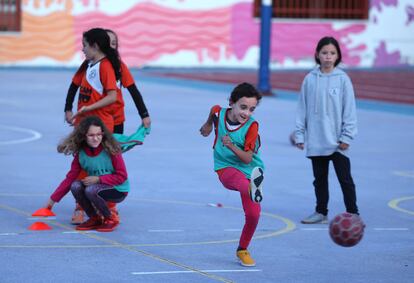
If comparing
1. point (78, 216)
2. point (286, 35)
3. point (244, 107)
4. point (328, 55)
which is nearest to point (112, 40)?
point (78, 216)

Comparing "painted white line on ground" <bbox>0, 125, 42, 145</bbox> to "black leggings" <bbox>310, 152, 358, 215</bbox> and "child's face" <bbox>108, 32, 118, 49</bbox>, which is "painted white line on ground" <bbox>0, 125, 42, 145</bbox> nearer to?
"child's face" <bbox>108, 32, 118, 49</bbox>

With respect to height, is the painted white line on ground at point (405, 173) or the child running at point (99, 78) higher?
the child running at point (99, 78)

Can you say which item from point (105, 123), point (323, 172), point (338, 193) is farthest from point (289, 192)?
point (105, 123)

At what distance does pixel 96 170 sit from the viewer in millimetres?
8836

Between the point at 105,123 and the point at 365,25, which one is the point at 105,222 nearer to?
the point at 105,123

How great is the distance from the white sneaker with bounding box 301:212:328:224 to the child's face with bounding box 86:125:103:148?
2.05m

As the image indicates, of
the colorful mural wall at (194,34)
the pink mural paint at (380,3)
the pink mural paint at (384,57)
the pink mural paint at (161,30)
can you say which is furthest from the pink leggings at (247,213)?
the pink mural paint at (384,57)

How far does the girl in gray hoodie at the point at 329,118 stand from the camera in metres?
9.48

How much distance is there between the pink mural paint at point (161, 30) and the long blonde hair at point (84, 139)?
2504 centimetres

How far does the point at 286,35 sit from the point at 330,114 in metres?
26.8

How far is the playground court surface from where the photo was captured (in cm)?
739

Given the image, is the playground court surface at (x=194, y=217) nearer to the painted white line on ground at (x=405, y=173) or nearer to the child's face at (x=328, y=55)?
the painted white line on ground at (x=405, y=173)

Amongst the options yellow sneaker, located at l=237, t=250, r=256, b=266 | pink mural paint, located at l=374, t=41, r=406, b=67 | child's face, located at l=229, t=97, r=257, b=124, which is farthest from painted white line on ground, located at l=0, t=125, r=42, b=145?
pink mural paint, located at l=374, t=41, r=406, b=67

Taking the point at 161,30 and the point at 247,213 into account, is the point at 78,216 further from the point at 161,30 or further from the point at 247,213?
the point at 161,30
